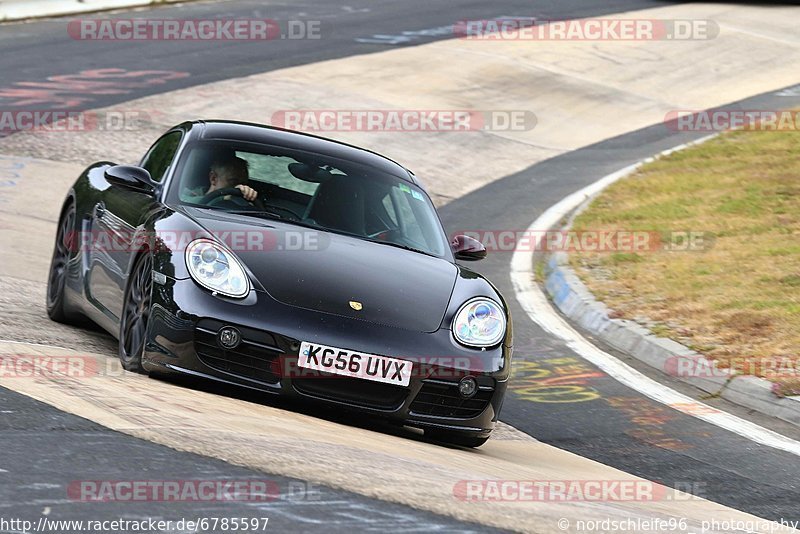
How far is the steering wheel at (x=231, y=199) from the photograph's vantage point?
23.0ft


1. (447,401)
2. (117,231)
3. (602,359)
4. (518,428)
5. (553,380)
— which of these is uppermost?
(117,231)

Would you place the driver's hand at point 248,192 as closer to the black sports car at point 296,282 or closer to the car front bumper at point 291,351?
the black sports car at point 296,282

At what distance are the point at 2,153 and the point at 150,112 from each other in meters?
2.69

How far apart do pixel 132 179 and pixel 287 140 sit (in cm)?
96

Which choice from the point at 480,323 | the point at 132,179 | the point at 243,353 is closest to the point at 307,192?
the point at 132,179

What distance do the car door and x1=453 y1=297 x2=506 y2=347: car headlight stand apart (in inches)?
67.3

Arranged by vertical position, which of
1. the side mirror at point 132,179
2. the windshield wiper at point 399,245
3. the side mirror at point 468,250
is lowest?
the side mirror at point 468,250

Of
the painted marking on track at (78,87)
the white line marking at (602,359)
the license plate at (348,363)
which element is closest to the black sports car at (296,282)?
the license plate at (348,363)

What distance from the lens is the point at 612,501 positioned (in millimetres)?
5164

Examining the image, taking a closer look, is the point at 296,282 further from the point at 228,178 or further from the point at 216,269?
the point at 228,178

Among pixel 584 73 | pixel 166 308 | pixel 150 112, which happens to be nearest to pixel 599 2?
pixel 584 73

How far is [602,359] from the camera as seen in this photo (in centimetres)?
895

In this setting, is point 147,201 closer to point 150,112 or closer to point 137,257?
point 137,257

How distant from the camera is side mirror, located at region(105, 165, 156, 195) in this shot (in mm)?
7074
